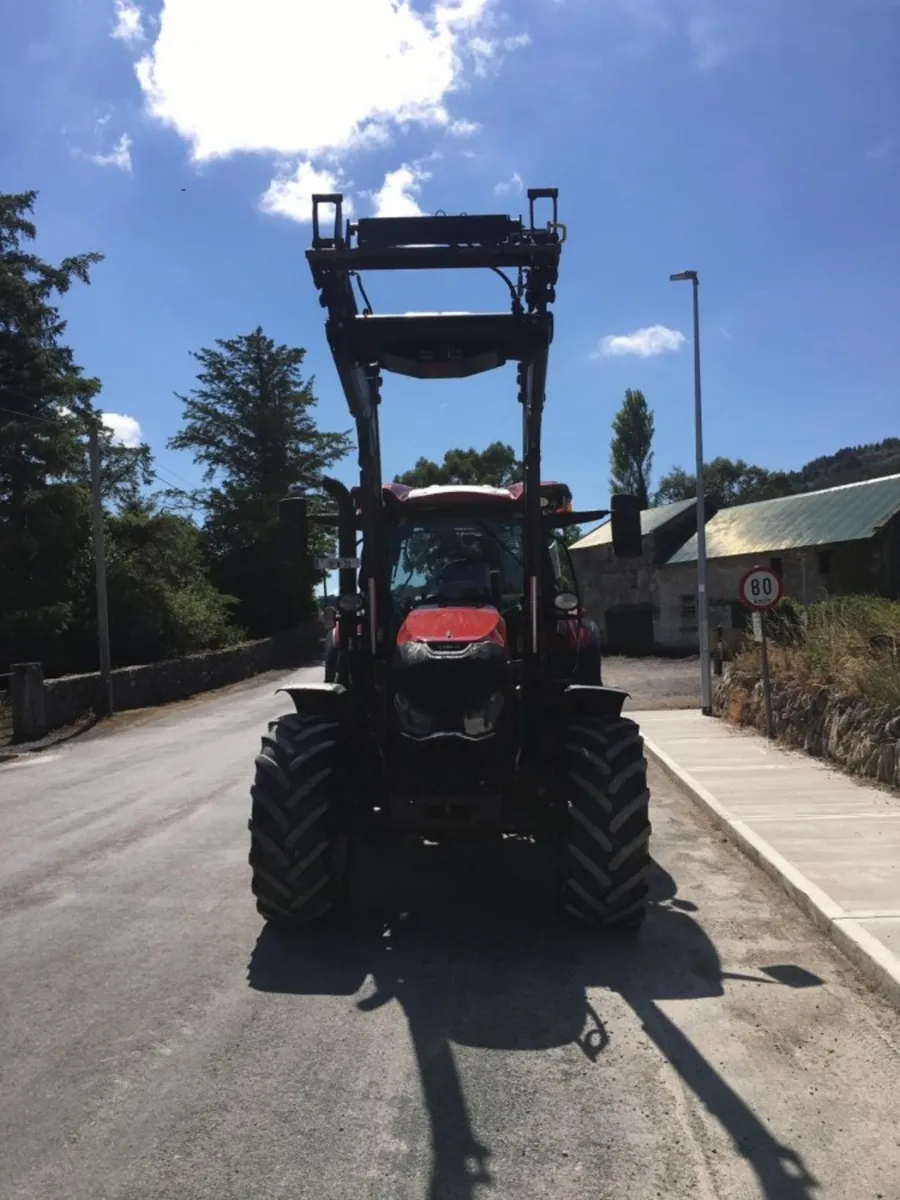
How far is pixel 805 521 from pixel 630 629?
9747mm

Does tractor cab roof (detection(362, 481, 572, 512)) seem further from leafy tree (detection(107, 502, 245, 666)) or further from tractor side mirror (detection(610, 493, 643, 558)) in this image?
leafy tree (detection(107, 502, 245, 666))

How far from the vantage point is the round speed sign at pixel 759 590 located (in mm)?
12953

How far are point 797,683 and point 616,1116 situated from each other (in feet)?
32.4

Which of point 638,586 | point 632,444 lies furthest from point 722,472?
point 638,586

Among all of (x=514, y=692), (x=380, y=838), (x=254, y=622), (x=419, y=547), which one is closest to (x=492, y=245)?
(x=419, y=547)

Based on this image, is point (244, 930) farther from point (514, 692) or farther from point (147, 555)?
point (147, 555)

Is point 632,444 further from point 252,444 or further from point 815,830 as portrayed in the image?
point 815,830

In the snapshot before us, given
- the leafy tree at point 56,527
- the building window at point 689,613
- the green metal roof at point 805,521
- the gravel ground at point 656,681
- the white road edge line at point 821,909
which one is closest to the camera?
the white road edge line at point 821,909

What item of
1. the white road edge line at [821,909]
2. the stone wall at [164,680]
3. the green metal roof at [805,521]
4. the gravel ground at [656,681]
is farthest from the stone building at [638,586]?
the white road edge line at [821,909]

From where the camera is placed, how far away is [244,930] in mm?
5676

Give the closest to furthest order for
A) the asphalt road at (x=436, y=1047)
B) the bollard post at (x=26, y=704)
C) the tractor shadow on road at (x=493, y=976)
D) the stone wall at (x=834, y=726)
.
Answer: the asphalt road at (x=436, y=1047)
the tractor shadow on road at (x=493, y=976)
the stone wall at (x=834, y=726)
the bollard post at (x=26, y=704)

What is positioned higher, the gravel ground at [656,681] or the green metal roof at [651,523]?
the green metal roof at [651,523]

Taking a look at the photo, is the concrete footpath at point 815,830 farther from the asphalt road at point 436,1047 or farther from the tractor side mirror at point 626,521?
the tractor side mirror at point 626,521

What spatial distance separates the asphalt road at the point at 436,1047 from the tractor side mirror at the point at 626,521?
234 centimetres
